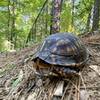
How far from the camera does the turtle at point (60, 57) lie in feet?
10.3

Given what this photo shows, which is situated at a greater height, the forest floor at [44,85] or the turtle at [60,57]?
the turtle at [60,57]

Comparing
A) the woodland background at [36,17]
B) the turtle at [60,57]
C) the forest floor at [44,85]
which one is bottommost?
the forest floor at [44,85]

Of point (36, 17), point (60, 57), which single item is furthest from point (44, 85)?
point (36, 17)

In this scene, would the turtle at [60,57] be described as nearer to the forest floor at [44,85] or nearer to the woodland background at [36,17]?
the forest floor at [44,85]

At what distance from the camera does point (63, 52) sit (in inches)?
127

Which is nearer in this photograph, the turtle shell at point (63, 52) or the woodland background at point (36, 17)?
the turtle shell at point (63, 52)

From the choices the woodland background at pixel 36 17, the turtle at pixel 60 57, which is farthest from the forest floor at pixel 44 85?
the woodland background at pixel 36 17

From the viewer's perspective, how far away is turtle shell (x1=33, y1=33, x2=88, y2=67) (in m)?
3.15

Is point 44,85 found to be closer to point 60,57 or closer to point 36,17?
point 60,57

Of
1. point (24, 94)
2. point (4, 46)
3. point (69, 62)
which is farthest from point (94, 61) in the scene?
point (4, 46)

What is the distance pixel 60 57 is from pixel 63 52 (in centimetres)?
9

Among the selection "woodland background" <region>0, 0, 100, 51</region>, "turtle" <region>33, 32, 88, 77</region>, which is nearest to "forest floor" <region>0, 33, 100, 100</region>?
"turtle" <region>33, 32, 88, 77</region>

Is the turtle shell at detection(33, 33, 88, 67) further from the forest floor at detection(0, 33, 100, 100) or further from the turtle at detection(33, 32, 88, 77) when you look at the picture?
the forest floor at detection(0, 33, 100, 100)

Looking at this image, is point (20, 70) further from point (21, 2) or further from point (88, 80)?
point (21, 2)
